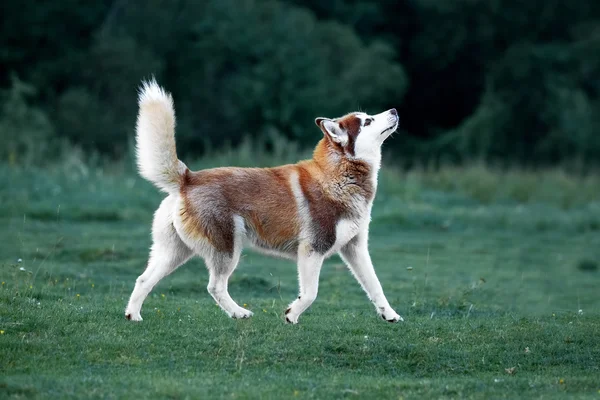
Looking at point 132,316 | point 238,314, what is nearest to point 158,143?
point 132,316

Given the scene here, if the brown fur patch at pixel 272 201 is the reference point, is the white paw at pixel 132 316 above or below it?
below

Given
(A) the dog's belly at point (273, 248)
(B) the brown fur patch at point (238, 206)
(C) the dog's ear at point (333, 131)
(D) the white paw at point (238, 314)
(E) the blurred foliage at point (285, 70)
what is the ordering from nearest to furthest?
(B) the brown fur patch at point (238, 206)
(A) the dog's belly at point (273, 248)
(D) the white paw at point (238, 314)
(C) the dog's ear at point (333, 131)
(E) the blurred foliage at point (285, 70)

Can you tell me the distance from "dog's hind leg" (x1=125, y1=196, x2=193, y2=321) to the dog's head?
5.24 feet

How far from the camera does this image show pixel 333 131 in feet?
29.2

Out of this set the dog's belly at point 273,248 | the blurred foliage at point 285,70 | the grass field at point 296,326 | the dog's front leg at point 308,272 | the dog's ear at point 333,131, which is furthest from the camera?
the blurred foliage at point 285,70

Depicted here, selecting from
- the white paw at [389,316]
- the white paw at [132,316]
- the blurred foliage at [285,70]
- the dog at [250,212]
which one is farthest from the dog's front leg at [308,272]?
the blurred foliage at [285,70]

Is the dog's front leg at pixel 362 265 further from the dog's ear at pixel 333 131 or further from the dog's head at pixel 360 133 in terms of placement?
the dog's ear at pixel 333 131

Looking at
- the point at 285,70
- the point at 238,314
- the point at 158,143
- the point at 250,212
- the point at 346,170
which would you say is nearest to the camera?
the point at 158,143

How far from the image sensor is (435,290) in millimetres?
12625

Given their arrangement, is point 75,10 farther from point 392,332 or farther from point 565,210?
point 392,332

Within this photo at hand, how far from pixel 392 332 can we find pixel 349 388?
1.58m

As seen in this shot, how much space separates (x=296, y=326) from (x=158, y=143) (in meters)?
1.97

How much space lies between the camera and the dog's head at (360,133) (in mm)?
8906

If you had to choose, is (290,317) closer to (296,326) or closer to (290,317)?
(290,317)
